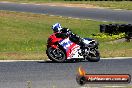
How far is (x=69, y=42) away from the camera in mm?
15641

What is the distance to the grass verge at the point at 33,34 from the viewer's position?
17875 millimetres

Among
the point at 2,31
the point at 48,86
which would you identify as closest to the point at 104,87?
the point at 48,86

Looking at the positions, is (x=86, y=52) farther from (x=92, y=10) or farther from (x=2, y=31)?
(x=92, y=10)

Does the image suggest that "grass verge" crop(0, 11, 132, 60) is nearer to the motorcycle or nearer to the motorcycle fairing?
the motorcycle

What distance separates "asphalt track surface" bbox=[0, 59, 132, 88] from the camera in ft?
37.9

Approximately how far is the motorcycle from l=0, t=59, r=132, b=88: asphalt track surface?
1.03ft

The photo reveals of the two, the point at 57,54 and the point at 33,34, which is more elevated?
the point at 57,54

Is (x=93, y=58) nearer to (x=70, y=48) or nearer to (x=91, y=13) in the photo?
(x=70, y=48)

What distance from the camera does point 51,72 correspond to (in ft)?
43.8

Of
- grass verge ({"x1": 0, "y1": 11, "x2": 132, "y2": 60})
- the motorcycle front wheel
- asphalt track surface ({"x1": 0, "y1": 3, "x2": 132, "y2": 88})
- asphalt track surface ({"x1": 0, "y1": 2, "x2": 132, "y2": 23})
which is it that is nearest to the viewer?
asphalt track surface ({"x1": 0, "y1": 3, "x2": 132, "y2": 88})

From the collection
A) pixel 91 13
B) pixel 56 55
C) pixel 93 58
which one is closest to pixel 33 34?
pixel 56 55

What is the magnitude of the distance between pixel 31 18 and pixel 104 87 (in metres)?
23.7

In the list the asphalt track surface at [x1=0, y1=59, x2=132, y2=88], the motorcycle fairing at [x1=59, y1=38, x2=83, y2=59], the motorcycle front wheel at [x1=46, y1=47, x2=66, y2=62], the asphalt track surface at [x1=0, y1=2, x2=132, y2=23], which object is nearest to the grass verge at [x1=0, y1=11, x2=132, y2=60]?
the motorcycle front wheel at [x1=46, y1=47, x2=66, y2=62]

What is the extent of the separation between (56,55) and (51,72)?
220cm
